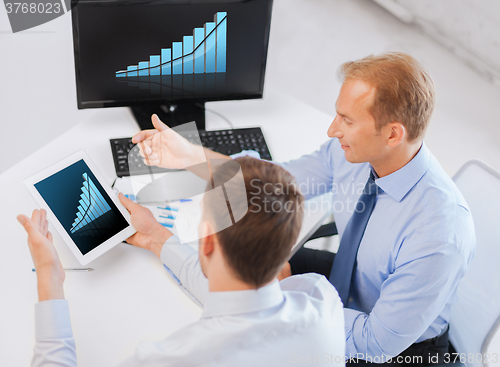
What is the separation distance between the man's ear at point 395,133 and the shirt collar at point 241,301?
1.93 ft

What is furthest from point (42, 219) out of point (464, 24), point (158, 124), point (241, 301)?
point (464, 24)

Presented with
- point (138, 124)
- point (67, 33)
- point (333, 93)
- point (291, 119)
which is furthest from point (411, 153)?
point (67, 33)

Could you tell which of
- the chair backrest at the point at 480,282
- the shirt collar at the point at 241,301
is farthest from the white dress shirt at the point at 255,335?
the chair backrest at the point at 480,282

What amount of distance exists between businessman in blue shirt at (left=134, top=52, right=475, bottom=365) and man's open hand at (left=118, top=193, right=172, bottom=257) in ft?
0.70

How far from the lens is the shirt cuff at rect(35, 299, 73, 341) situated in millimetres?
968

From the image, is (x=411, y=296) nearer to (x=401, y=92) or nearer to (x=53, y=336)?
(x=401, y=92)

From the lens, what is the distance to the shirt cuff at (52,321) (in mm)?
968

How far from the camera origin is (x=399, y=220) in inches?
47.9

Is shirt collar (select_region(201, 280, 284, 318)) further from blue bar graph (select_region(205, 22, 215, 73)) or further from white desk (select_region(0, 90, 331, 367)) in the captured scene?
blue bar graph (select_region(205, 22, 215, 73))

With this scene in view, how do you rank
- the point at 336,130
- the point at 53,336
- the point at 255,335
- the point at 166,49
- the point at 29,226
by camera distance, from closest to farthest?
1. the point at 255,335
2. the point at 53,336
3. the point at 29,226
4. the point at 336,130
5. the point at 166,49

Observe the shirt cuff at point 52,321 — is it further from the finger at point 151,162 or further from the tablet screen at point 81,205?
the finger at point 151,162

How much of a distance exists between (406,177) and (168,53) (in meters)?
0.82

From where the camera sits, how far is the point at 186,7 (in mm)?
1358

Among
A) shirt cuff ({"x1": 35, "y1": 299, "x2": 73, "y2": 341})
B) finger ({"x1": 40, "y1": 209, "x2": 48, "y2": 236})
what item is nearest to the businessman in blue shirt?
finger ({"x1": 40, "y1": 209, "x2": 48, "y2": 236})
